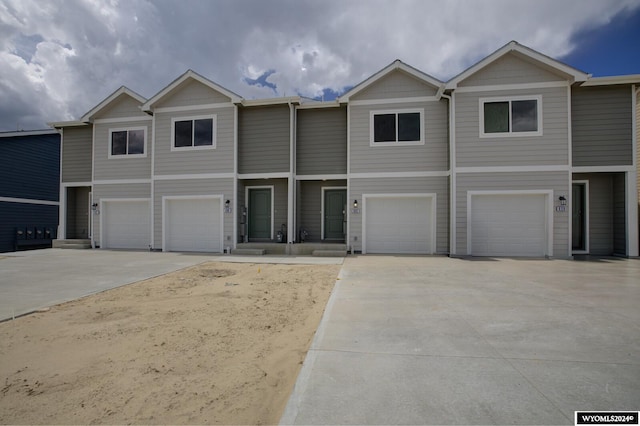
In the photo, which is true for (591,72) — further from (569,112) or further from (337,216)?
(337,216)

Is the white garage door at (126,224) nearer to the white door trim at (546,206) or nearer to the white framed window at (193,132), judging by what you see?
the white framed window at (193,132)

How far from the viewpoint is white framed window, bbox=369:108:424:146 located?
10570mm

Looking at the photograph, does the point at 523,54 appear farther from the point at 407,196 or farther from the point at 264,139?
the point at 264,139

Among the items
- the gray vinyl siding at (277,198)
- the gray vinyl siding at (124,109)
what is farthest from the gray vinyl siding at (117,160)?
the gray vinyl siding at (277,198)

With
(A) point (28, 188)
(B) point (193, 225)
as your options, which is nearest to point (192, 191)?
(B) point (193, 225)

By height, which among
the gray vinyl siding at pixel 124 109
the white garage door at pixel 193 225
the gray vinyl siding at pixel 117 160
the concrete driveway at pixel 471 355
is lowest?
the concrete driveway at pixel 471 355

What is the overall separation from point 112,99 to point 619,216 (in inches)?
746

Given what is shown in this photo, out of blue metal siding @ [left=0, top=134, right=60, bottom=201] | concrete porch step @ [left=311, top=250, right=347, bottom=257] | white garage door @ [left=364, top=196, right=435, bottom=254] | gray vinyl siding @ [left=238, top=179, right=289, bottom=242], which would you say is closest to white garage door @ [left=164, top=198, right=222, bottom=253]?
gray vinyl siding @ [left=238, top=179, right=289, bottom=242]

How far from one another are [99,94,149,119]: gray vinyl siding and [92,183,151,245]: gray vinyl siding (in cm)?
289

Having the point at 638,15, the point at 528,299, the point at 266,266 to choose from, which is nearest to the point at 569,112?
the point at 638,15

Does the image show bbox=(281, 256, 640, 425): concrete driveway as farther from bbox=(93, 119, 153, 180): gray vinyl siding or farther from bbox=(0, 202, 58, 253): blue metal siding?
bbox=(0, 202, 58, 253): blue metal siding

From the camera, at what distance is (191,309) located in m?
4.53

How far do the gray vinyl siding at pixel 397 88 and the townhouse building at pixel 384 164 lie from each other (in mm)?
41

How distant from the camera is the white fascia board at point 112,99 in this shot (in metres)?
12.2
